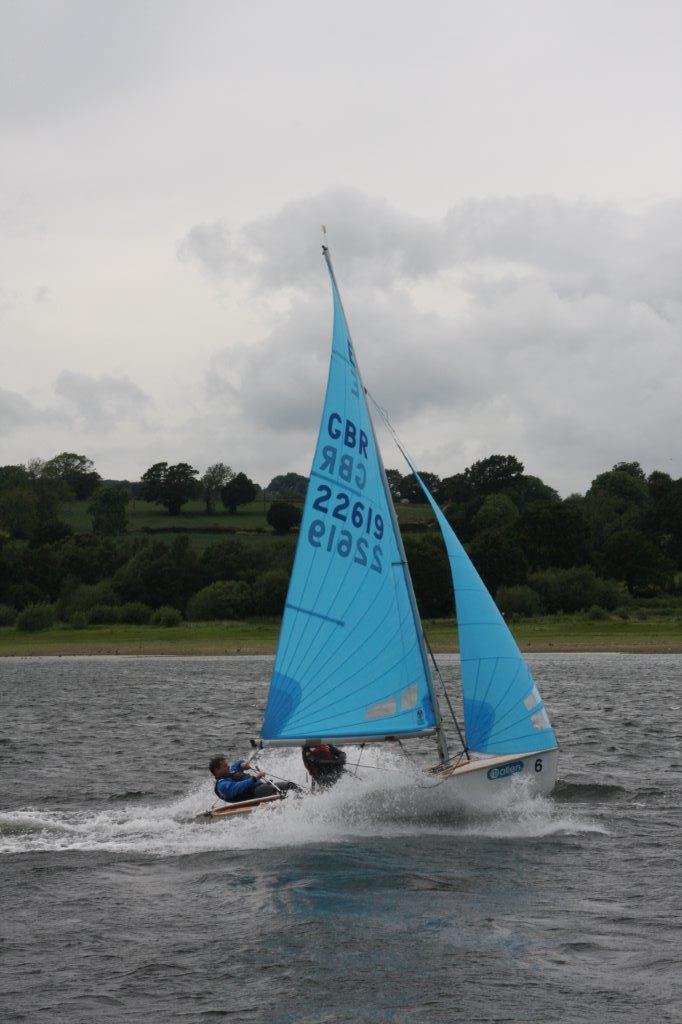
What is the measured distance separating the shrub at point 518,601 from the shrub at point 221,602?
24.7 m

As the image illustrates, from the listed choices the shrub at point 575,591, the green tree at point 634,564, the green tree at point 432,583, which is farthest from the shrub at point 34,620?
the green tree at point 634,564

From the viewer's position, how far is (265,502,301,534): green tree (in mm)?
175500

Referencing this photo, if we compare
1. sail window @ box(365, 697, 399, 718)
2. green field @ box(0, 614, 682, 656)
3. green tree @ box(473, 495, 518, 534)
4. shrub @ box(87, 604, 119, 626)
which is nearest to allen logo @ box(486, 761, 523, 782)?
sail window @ box(365, 697, 399, 718)

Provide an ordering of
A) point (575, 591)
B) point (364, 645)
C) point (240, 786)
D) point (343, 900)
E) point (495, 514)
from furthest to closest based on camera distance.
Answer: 1. point (495, 514)
2. point (575, 591)
3. point (364, 645)
4. point (240, 786)
5. point (343, 900)

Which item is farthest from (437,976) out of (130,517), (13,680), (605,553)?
(130,517)

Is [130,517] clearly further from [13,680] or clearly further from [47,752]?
[47,752]

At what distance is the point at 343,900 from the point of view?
63.5 ft

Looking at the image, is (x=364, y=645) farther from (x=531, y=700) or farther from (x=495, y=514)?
(x=495, y=514)

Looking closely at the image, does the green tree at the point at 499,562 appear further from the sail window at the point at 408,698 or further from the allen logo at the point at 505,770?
the allen logo at the point at 505,770

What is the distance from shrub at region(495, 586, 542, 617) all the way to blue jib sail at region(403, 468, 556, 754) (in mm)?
82903

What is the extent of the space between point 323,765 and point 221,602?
92.3 m

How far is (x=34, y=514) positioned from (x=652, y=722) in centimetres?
15327

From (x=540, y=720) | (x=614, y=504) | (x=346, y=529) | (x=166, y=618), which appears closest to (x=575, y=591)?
(x=166, y=618)

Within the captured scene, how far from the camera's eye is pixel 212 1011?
574 inches
